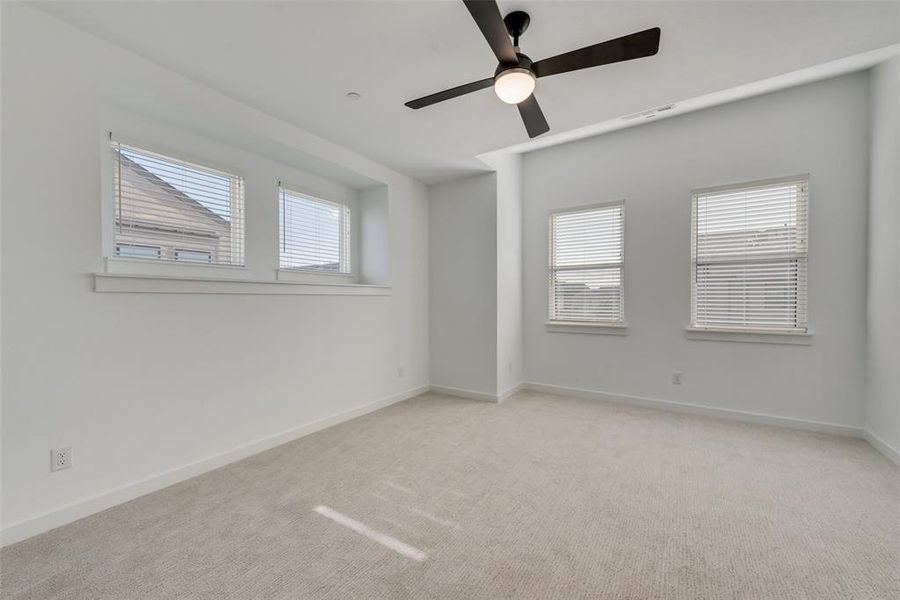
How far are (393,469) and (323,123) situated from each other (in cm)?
267

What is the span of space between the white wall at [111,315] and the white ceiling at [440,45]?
0.74 feet

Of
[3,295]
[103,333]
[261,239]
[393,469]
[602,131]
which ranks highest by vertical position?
[602,131]

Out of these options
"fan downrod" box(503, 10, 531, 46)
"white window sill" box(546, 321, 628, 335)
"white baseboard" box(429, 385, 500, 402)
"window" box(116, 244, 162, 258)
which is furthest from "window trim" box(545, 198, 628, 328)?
"window" box(116, 244, 162, 258)

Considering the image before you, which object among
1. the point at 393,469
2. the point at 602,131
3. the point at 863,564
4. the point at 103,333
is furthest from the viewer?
the point at 602,131

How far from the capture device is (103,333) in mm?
2021

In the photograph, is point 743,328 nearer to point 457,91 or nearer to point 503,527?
point 503,527

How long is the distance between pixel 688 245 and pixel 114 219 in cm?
466

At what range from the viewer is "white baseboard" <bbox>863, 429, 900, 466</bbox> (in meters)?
2.49

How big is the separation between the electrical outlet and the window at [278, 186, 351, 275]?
1.80 meters

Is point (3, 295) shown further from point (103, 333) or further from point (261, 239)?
point (261, 239)

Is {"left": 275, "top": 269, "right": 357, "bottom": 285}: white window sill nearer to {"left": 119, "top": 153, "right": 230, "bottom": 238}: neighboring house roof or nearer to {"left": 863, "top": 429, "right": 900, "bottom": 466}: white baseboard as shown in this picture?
{"left": 119, "top": 153, "right": 230, "bottom": 238}: neighboring house roof

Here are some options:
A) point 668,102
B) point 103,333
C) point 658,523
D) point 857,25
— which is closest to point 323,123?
point 103,333

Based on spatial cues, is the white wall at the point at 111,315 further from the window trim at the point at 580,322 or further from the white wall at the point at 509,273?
the window trim at the point at 580,322

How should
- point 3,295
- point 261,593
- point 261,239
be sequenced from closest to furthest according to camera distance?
point 261,593
point 3,295
point 261,239
